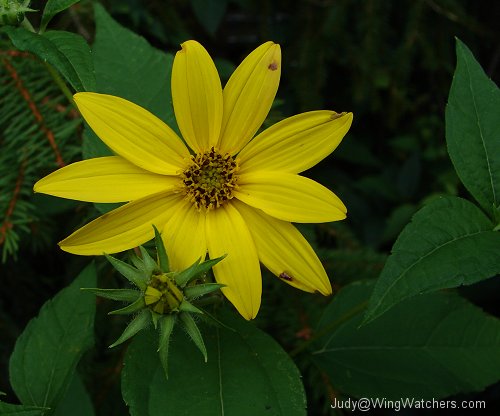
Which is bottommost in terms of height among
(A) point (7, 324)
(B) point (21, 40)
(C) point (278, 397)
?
(C) point (278, 397)

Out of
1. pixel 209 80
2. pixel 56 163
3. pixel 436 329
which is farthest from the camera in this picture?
pixel 56 163

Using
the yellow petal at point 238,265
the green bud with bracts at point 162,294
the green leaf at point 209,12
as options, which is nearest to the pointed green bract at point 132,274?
the green bud with bracts at point 162,294

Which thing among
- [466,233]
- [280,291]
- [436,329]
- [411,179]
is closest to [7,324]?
[280,291]

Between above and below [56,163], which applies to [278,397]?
below

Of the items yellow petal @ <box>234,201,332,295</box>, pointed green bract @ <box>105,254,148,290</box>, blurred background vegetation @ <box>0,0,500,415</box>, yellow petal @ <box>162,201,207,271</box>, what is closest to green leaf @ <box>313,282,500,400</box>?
blurred background vegetation @ <box>0,0,500,415</box>

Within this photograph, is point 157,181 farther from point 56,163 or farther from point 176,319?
point 56,163

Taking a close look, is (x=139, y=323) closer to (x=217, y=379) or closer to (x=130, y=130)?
(x=217, y=379)

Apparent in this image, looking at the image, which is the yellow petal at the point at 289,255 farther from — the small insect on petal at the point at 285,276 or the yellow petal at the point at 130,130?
the yellow petal at the point at 130,130
